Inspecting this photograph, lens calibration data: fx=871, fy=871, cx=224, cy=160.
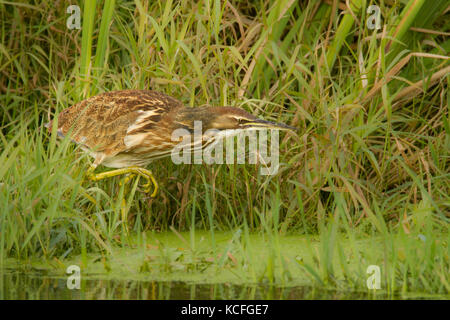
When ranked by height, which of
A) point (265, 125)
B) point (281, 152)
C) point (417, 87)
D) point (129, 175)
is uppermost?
point (417, 87)

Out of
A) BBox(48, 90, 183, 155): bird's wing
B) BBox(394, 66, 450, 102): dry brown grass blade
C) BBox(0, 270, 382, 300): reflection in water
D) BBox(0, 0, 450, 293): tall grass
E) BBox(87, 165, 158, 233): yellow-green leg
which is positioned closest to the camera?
BBox(0, 270, 382, 300): reflection in water

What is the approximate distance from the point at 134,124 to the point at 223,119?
1.75ft

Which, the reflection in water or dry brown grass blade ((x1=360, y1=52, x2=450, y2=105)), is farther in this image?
dry brown grass blade ((x1=360, y1=52, x2=450, y2=105))

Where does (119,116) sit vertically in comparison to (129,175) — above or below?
above

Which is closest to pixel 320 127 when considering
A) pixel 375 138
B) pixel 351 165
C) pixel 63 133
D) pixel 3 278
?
pixel 351 165

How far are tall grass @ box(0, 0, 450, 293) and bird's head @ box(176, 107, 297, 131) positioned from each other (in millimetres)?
166

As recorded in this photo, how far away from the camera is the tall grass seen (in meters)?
3.96

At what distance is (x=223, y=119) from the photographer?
15.0ft

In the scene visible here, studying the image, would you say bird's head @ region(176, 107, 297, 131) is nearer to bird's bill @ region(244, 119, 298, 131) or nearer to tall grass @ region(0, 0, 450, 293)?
bird's bill @ region(244, 119, 298, 131)

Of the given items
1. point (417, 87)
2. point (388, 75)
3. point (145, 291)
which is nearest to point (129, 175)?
point (145, 291)

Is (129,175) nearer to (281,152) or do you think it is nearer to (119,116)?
(119,116)

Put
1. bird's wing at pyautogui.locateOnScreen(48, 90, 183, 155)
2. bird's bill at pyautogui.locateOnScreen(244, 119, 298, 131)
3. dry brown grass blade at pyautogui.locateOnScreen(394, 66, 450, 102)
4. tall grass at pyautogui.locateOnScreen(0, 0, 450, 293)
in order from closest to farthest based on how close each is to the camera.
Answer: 1. tall grass at pyautogui.locateOnScreen(0, 0, 450, 293)
2. bird's bill at pyautogui.locateOnScreen(244, 119, 298, 131)
3. bird's wing at pyautogui.locateOnScreen(48, 90, 183, 155)
4. dry brown grass blade at pyautogui.locateOnScreen(394, 66, 450, 102)

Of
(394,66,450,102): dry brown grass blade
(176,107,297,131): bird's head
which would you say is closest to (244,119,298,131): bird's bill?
(176,107,297,131): bird's head

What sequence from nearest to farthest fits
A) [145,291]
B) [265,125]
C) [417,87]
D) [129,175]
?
[145,291]
[265,125]
[129,175]
[417,87]
